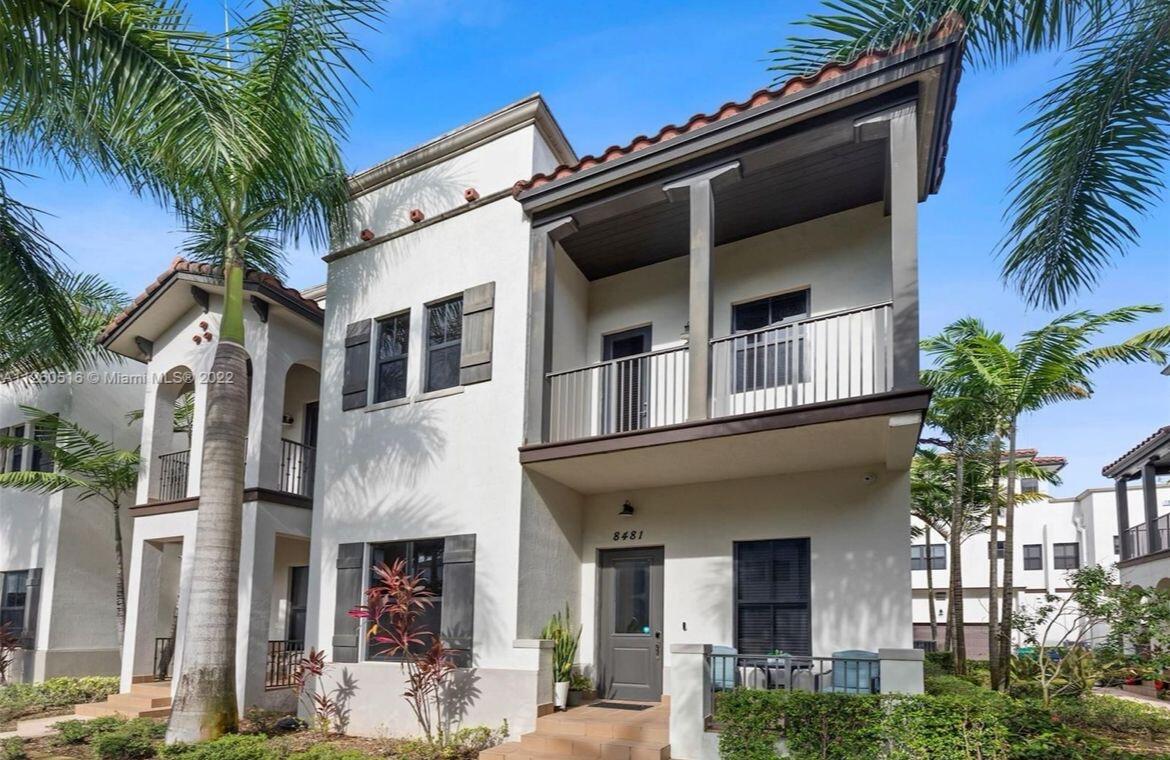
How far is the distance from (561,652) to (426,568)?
7.91 feet

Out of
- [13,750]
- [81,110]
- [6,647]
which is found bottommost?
[13,750]

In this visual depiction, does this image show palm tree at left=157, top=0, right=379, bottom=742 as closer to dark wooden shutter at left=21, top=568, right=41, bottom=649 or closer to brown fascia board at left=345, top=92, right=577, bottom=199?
brown fascia board at left=345, top=92, right=577, bottom=199

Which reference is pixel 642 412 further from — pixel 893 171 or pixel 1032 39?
pixel 1032 39

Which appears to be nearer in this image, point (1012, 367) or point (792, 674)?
point (792, 674)

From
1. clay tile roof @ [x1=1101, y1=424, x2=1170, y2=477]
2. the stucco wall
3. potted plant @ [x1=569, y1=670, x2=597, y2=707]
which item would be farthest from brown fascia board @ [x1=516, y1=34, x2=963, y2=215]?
clay tile roof @ [x1=1101, y1=424, x2=1170, y2=477]

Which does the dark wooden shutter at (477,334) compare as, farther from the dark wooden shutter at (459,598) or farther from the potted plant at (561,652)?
the potted plant at (561,652)

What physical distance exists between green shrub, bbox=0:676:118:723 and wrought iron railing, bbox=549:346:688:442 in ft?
38.0

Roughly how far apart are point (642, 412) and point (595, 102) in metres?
4.55

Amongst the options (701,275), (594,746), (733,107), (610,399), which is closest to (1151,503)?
(610,399)

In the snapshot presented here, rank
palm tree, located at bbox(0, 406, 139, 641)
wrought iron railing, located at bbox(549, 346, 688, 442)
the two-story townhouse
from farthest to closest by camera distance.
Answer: palm tree, located at bbox(0, 406, 139, 641), the two-story townhouse, wrought iron railing, located at bbox(549, 346, 688, 442)

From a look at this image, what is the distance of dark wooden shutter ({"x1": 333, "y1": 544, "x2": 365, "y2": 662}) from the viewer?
12.6 metres

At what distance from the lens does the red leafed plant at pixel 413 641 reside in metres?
Result: 11.2

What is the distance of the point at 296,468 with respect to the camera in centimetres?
1605

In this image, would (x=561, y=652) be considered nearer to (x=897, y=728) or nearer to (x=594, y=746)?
(x=594, y=746)
